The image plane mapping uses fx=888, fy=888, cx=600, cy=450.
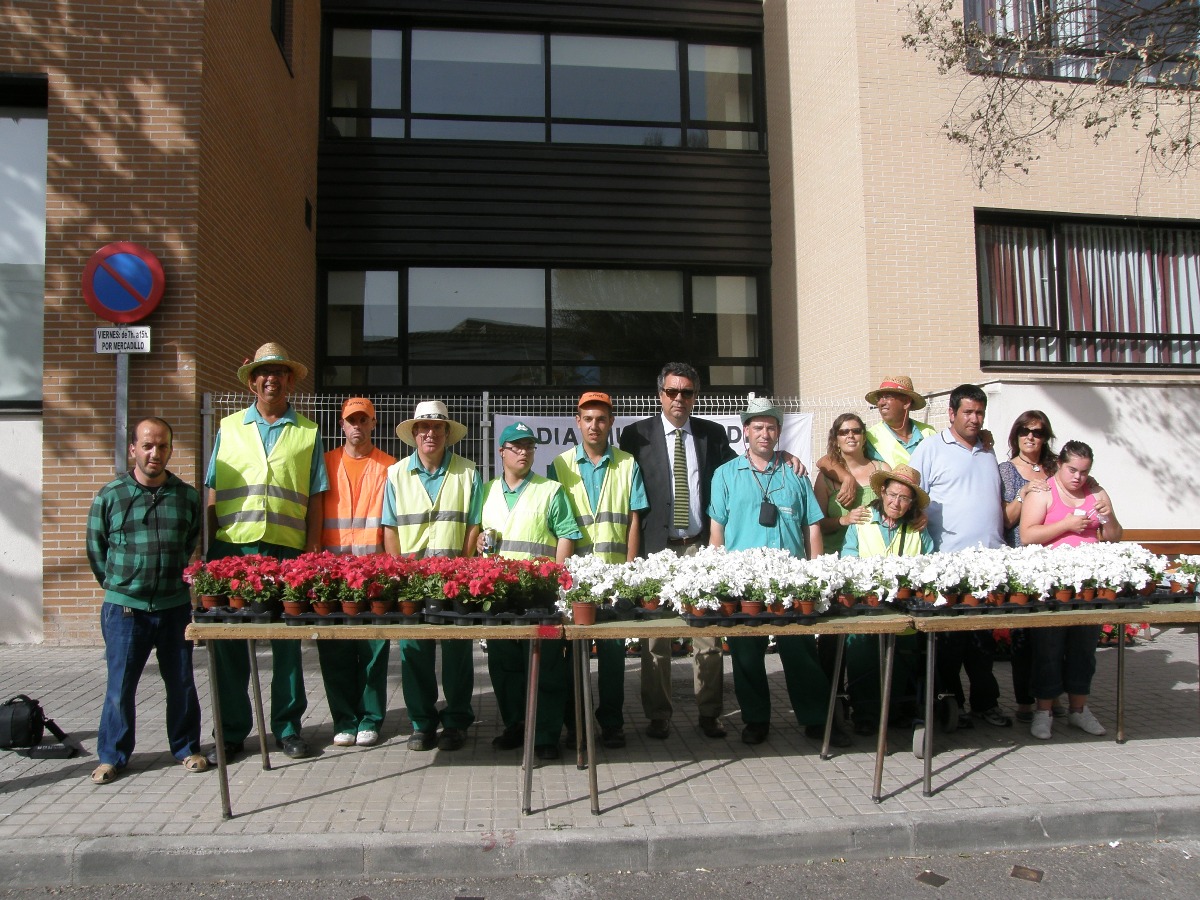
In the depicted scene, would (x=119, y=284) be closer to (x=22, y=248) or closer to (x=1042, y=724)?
(x=22, y=248)

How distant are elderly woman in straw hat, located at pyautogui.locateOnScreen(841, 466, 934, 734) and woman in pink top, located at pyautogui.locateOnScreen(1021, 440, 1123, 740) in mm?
775

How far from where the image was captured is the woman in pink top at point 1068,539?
5566 mm

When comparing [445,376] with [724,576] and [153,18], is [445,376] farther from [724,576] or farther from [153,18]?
[724,576]

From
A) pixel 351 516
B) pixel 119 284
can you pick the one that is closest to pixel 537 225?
pixel 119 284

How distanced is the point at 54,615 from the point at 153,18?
17.7 feet

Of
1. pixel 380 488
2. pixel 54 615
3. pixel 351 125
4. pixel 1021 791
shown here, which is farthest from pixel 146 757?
pixel 351 125

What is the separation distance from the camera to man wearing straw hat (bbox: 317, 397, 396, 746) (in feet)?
17.5

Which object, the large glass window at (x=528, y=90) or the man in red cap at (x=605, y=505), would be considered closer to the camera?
the man in red cap at (x=605, y=505)

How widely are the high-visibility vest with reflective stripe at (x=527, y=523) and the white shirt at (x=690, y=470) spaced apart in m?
0.99

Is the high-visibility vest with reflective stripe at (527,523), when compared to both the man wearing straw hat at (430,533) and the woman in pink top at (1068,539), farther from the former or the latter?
the woman in pink top at (1068,539)

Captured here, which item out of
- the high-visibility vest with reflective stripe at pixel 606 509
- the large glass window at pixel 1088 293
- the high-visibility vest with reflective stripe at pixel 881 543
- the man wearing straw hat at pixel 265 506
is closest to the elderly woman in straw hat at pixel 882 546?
the high-visibility vest with reflective stripe at pixel 881 543

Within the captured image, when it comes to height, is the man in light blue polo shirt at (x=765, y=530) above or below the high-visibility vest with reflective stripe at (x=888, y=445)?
below

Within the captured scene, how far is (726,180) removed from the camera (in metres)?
12.1

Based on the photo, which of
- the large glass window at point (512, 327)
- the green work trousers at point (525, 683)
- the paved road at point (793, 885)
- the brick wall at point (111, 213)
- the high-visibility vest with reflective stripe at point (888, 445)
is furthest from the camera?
the large glass window at point (512, 327)
